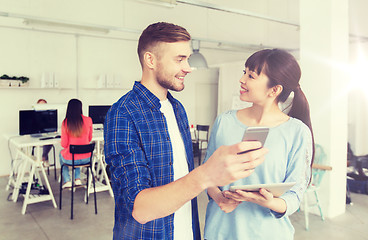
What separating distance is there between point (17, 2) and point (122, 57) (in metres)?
2.57

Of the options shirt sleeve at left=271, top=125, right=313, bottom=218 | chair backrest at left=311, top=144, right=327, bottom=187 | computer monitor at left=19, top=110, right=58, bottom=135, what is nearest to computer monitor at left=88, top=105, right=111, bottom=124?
computer monitor at left=19, top=110, right=58, bottom=135

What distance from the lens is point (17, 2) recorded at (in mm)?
6734

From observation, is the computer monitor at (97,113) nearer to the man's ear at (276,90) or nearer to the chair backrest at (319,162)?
the chair backrest at (319,162)

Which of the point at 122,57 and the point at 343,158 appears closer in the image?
the point at 343,158

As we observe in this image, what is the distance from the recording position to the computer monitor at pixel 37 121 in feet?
18.1

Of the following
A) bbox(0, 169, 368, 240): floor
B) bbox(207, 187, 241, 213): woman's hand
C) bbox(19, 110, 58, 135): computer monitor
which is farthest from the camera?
bbox(19, 110, 58, 135): computer monitor

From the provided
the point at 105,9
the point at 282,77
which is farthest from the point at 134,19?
the point at 282,77

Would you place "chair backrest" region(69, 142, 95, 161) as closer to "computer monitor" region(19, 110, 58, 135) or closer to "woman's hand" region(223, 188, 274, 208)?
"computer monitor" region(19, 110, 58, 135)

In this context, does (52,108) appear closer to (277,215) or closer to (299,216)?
(299,216)

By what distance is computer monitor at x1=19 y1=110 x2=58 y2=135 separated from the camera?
5.50m

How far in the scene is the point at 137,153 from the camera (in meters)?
1.09

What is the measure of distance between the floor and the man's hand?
3327 millimetres

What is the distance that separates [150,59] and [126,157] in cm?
39

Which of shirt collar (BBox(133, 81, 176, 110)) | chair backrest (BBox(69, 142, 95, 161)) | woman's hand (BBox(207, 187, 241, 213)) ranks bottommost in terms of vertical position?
chair backrest (BBox(69, 142, 95, 161))
